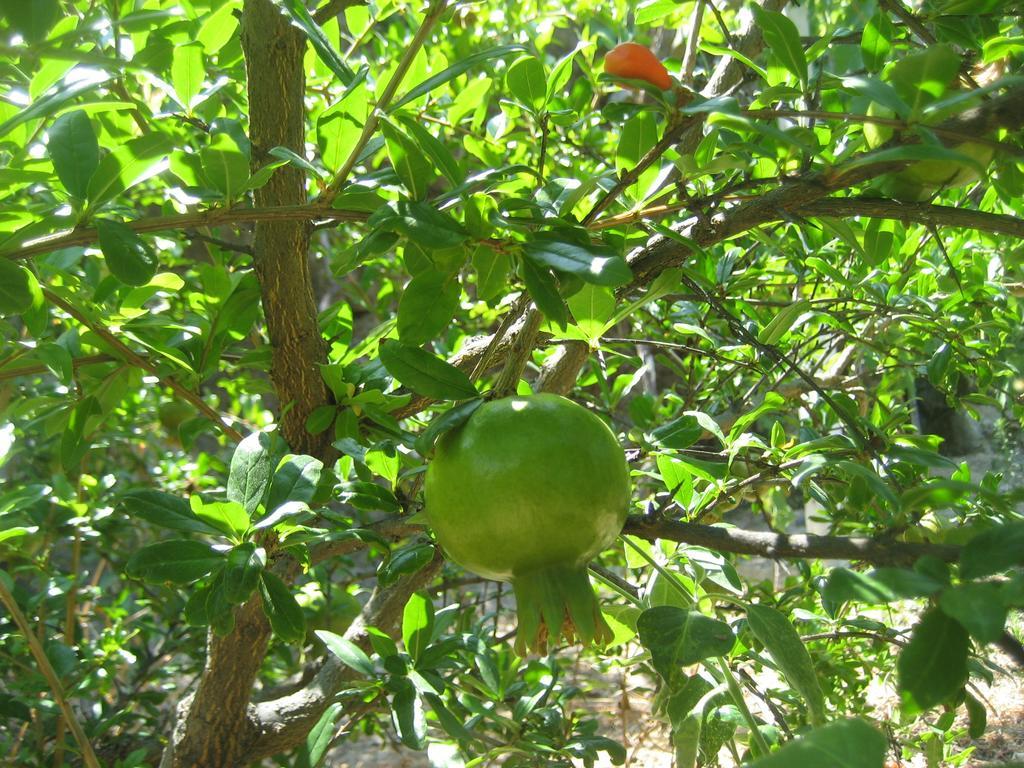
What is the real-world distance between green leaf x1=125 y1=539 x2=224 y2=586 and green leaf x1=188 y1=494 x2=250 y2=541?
0.8 inches

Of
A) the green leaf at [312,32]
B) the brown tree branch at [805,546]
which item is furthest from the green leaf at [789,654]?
the green leaf at [312,32]

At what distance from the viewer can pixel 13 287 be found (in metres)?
0.76

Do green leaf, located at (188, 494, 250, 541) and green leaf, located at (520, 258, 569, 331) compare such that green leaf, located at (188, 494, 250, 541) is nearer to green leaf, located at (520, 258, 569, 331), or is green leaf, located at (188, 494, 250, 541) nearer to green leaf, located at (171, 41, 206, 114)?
green leaf, located at (520, 258, 569, 331)

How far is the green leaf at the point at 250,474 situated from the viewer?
A: 2.61 ft

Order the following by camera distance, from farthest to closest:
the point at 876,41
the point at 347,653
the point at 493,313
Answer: the point at 493,313, the point at 347,653, the point at 876,41

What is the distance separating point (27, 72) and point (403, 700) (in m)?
0.86

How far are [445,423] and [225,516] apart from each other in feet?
0.78

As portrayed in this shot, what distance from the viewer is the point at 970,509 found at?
1.03 metres

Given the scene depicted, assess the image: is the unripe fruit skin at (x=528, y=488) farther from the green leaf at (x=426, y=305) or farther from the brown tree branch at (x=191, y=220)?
the brown tree branch at (x=191, y=220)

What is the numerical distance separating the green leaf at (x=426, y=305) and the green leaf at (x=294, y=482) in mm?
158

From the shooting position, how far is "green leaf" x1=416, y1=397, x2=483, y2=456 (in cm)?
65

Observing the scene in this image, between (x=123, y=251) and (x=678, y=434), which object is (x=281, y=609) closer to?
(x=123, y=251)

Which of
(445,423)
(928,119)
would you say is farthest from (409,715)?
(928,119)

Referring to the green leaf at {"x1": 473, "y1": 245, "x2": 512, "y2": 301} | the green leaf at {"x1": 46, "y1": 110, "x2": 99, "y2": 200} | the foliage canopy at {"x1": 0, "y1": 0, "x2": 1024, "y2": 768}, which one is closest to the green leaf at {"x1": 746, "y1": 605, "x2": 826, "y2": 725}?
the foliage canopy at {"x1": 0, "y1": 0, "x2": 1024, "y2": 768}
